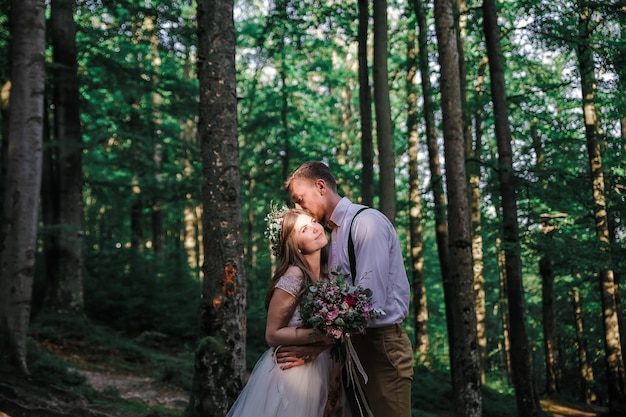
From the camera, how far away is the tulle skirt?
12.1 ft

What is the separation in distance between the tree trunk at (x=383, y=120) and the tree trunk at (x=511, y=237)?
2.85m

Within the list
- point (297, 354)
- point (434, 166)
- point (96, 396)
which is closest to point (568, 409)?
point (434, 166)

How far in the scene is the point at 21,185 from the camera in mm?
8500

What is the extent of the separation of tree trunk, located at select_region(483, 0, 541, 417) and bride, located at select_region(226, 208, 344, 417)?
8.81 m

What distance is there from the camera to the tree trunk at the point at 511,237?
11.8 meters

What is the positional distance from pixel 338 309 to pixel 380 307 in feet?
0.93

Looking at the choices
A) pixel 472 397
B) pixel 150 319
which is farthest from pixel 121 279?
A: pixel 472 397

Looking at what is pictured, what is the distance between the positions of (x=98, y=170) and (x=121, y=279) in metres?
4.90

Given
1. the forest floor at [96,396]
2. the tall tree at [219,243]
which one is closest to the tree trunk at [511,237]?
the forest floor at [96,396]

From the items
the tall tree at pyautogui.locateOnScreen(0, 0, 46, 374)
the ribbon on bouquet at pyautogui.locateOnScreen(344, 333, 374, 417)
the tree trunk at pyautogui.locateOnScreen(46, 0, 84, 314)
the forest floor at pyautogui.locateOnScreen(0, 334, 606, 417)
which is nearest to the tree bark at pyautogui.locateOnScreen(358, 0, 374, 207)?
the forest floor at pyautogui.locateOnScreen(0, 334, 606, 417)

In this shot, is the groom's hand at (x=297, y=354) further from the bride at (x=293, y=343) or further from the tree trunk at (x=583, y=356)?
the tree trunk at (x=583, y=356)

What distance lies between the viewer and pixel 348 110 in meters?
26.7

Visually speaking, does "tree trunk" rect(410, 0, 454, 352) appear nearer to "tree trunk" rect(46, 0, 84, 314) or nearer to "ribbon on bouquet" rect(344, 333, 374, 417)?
"tree trunk" rect(46, 0, 84, 314)

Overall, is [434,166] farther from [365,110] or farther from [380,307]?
[380,307]
